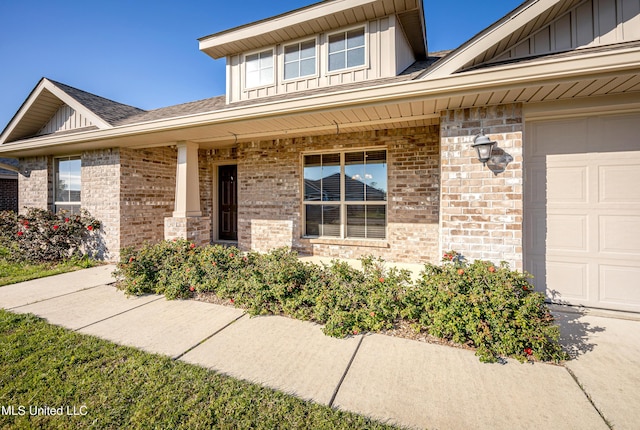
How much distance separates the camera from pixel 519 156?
357cm

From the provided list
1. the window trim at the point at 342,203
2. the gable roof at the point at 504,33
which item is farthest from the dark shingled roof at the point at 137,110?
the gable roof at the point at 504,33

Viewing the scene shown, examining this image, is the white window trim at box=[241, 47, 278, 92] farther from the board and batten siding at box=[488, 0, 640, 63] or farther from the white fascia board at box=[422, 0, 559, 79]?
the board and batten siding at box=[488, 0, 640, 63]

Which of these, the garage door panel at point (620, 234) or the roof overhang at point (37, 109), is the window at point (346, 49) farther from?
the roof overhang at point (37, 109)

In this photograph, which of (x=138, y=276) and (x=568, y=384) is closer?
(x=568, y=384)

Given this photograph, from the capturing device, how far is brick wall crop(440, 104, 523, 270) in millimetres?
3596

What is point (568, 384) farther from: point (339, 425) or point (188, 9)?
point (188, 9)

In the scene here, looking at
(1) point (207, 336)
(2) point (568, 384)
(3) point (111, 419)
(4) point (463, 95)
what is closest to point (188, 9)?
(4) point (463, 95)

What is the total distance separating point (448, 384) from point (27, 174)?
11001mm

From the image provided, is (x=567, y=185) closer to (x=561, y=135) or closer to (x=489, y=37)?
(x=561, y=135)

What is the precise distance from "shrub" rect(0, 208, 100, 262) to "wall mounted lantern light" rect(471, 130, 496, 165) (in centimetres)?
785

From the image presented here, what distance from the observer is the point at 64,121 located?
7449mm

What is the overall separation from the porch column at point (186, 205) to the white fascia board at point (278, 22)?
232 cm

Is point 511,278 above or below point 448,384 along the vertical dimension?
above

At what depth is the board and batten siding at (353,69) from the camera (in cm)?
524
